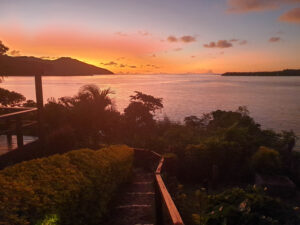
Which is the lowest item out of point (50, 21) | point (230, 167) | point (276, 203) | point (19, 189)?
point (230, 167)

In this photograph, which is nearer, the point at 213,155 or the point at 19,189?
the point at 19,189

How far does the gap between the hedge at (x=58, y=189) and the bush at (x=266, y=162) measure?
8.26 metres

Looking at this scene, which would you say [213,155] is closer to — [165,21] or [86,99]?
[86,99]

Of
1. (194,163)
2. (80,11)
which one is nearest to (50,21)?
(80,11)

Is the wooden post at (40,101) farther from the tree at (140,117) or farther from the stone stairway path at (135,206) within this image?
the tree at (140,117)

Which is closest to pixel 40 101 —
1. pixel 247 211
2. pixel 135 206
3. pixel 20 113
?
pixel 20 113

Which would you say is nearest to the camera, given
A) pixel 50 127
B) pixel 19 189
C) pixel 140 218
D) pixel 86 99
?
pixel 19 189

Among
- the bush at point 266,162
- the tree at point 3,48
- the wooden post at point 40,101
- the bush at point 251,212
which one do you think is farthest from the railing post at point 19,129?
the bush at point 266,162

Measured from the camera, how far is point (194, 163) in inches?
471

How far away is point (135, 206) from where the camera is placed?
252 inches

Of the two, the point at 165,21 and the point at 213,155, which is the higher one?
the point at 165,21

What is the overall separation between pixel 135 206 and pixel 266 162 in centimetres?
→ 804

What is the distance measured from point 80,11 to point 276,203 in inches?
516

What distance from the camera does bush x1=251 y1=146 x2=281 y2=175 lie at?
11.7m
